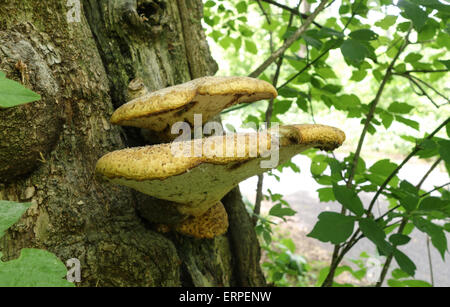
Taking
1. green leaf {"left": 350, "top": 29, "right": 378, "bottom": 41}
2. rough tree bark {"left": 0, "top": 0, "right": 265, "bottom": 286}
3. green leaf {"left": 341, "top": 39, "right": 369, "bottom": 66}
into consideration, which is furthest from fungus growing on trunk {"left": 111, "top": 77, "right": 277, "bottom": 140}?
green leaf {"left": 350, "top": 29, "right": 378, "bottom": 41}

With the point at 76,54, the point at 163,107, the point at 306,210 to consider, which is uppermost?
the point at 76,54

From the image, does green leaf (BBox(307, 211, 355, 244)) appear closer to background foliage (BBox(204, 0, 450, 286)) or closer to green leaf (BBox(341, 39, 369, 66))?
background foliage (BBox(204, 0, 450, 286))

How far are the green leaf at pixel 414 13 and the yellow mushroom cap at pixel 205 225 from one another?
1291mm

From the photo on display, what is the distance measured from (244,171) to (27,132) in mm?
882

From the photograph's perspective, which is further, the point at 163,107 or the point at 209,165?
the point at 163,107

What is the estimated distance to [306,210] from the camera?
9.80 metres

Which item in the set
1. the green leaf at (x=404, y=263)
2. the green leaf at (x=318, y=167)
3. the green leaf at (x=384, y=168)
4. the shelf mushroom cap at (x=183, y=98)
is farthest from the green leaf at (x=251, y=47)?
the green leaf at (x=404, y=263)

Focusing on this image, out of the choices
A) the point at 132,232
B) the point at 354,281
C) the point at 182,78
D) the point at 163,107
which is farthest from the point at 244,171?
the point at 354,281

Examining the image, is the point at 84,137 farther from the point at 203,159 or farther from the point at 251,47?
the point at 251,47

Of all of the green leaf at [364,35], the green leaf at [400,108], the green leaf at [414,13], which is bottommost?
the green leaf at [400,108]

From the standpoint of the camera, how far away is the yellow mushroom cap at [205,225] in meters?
1.69

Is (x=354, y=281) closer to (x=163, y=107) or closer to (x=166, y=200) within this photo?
(x=166, y=200)

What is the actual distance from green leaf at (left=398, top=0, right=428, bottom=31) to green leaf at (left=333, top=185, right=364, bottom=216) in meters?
0.80

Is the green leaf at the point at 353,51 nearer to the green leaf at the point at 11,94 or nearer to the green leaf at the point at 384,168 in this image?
the green leaf at the point at 384,168
